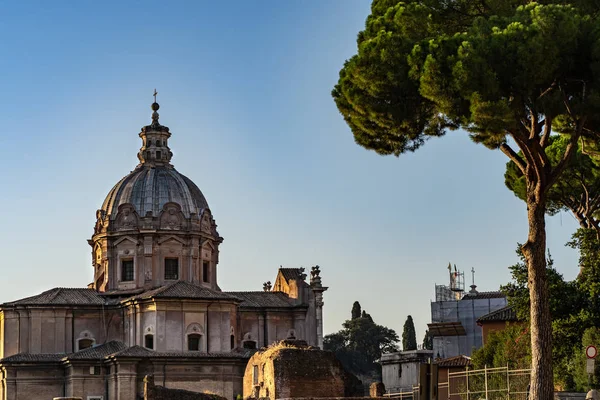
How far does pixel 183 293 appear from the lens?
56.8 meters

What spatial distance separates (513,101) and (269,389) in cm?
1643

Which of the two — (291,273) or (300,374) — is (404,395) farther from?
(291,273)

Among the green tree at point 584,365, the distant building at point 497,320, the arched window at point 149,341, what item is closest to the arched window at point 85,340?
the arched window at point 149,341

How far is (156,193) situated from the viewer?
62062 millimetres

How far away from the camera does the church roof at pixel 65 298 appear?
5881 centimetres

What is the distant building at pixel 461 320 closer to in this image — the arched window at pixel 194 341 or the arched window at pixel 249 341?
the arched window at pixel 249 341

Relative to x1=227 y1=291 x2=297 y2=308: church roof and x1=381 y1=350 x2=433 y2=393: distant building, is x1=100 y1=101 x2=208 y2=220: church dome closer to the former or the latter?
x1=227 y1=291 x2=297 y2=308: church roof

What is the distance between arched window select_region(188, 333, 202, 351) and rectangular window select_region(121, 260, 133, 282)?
5750mm

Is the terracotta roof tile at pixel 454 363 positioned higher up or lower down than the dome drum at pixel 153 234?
lower down

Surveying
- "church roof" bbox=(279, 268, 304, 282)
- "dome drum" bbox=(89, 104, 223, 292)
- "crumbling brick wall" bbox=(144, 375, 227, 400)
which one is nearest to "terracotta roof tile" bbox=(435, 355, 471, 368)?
"crumbling brick wall" bbox=(144, 375, 227, 400)

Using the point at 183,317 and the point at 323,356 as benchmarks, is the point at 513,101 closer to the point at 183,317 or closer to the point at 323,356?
the point at 323,356

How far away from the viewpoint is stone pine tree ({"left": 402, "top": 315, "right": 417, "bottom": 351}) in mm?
87062

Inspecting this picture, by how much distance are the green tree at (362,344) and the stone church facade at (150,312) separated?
1143 inches

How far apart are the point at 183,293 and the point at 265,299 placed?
7.26m
